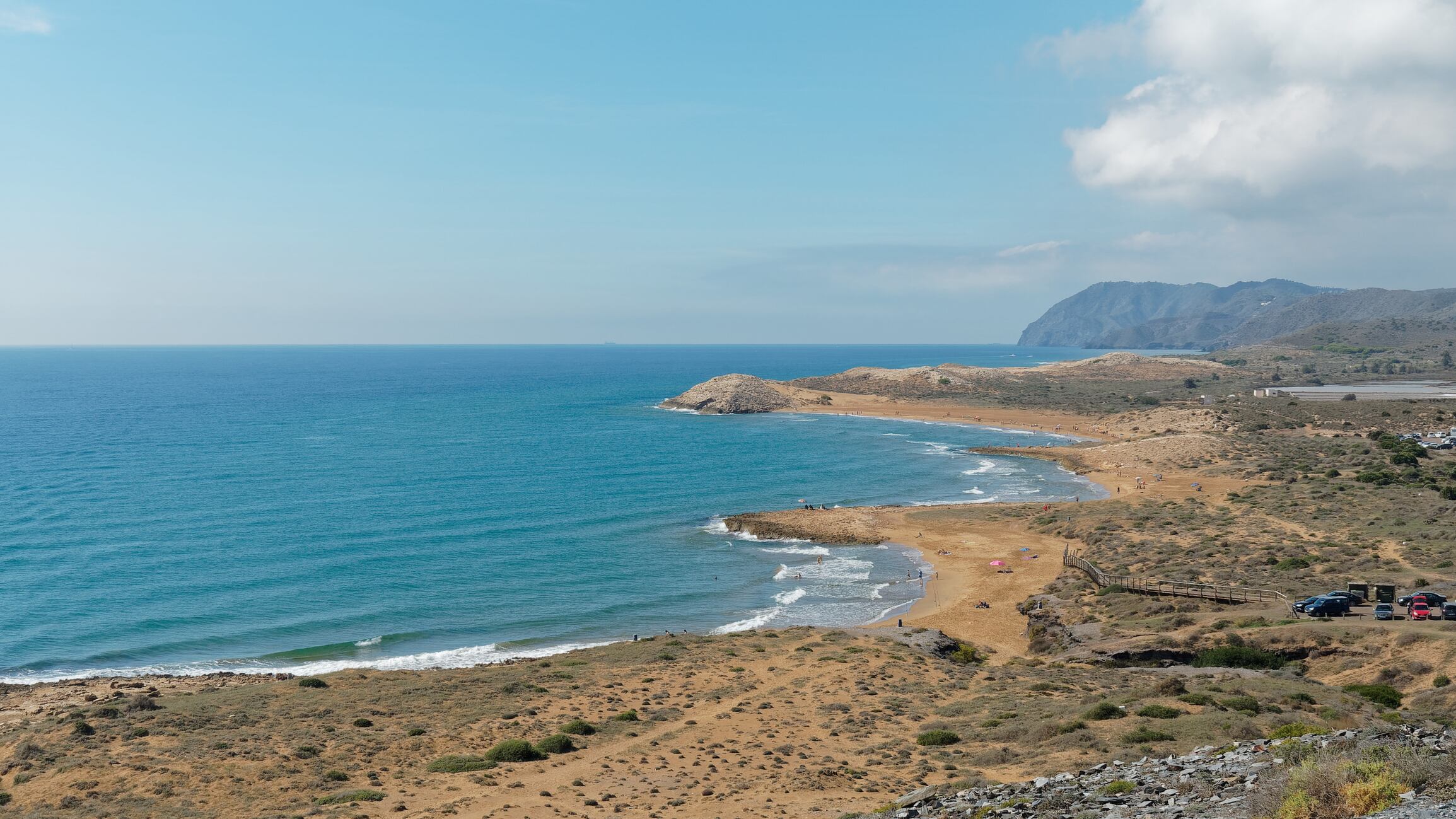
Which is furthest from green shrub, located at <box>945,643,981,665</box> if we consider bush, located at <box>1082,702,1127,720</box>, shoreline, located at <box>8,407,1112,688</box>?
bush, located at <box>1082,702,1127,720</box>

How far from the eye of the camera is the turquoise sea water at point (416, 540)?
4850 cm

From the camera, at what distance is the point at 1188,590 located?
49.3 m

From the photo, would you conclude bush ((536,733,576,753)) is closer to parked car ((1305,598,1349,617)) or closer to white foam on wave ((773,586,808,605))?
white foam on wave ((773,586,808,605))

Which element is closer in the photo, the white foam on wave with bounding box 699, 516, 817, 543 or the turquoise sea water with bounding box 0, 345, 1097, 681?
the turquoise sea water with bounding box 0, 345, 1097, 681

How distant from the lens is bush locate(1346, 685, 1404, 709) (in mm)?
29656

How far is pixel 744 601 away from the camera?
56562 millimetres

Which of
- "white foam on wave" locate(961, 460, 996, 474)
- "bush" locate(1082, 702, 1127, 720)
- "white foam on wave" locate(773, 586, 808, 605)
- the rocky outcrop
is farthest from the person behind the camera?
the rocky outcrop

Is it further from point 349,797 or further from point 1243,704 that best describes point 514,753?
point 1243,704

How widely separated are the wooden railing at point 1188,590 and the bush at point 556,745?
118 feet

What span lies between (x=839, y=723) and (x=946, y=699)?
5.74 metres

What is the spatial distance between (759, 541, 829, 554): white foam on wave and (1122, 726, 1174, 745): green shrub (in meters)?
42.8

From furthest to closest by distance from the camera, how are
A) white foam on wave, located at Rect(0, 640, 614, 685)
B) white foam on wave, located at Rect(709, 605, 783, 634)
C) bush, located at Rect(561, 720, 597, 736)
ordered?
white foam on wave, located at Rect(709, 605, 783, 634)
white foam on wave, located at Rect(0, 640, 614, 685)
bush, located at Rect(561, 720, 597, 736)

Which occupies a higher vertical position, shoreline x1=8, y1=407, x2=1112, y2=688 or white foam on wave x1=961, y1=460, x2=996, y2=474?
white foam on wave x1=961, y1=460, x2=996, y2=474

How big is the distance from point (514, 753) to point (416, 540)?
42.8m
